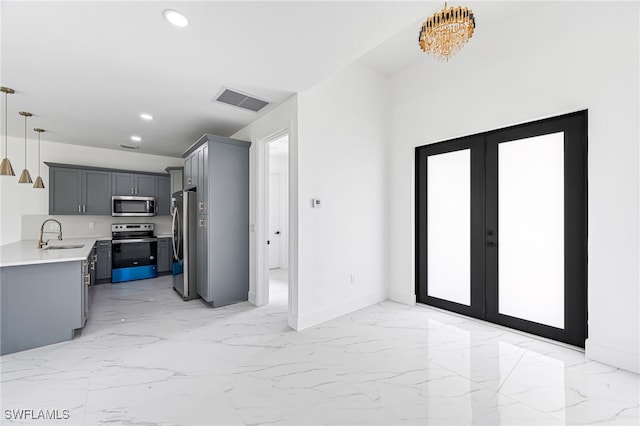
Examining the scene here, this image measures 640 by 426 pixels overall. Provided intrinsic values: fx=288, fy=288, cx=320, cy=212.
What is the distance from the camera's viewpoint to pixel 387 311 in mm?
3844

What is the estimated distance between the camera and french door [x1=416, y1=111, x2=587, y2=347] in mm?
2775

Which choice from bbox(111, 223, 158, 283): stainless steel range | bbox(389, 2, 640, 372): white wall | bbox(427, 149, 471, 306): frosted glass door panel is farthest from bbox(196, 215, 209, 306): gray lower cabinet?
bbox(389, 2, 640, 372): white wall

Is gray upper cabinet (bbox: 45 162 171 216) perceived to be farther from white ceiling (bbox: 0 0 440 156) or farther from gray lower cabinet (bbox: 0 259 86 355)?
gray lower cabinet (bbox: 0 259 86 355)

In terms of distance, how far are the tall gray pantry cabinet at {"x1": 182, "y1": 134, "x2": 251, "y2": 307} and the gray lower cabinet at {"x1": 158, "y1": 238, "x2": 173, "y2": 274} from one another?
217 cm

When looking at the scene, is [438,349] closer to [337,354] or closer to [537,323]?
[337,354]

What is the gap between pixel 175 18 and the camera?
1932mm

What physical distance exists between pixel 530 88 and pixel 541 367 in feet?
8.71

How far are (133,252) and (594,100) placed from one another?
7.01 meters

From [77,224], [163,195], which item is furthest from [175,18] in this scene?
[77,224]

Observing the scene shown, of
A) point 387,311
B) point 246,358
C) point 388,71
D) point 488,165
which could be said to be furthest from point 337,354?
point 388,71

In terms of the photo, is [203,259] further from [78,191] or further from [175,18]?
[78,191]

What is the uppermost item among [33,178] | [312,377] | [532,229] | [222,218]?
[33,178]

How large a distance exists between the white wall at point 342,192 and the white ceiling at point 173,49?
2.22 feet

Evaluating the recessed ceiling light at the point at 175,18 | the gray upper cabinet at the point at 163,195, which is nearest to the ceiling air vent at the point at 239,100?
the recessed ceiling light at the point at 175,18
